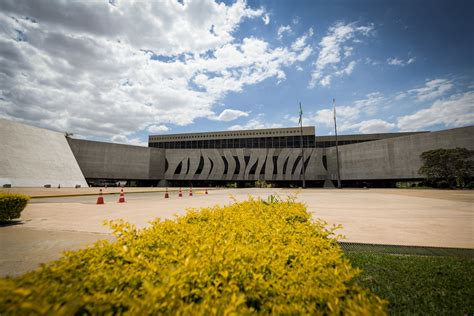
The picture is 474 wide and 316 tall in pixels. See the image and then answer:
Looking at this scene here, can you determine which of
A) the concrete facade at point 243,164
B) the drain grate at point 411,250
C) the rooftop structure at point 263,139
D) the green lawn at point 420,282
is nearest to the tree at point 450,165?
the concrete facade at point 243,164

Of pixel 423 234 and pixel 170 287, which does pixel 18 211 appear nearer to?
pixel 170 287

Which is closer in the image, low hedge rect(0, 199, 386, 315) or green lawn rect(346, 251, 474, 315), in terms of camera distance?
low hedge rect(0, 199, 386, 315)

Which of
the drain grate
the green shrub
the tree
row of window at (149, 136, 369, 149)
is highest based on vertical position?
row of window at (149, 136, 369, 149)

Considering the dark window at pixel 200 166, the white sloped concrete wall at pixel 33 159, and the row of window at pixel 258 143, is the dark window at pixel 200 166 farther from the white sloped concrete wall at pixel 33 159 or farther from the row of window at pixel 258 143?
the white sloped concrete wall at pixel 33 159

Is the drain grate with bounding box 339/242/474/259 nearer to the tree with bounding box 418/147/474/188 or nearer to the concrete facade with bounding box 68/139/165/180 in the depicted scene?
the tree with bounding box 418/147/474/188

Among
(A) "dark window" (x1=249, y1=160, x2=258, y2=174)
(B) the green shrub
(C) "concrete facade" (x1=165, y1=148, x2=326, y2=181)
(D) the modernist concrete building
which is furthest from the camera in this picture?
(A) "dark window" (x1=249, y1=160, x2=258, y2=174)

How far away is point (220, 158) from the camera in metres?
54.4

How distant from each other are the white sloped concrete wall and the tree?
51295 mm

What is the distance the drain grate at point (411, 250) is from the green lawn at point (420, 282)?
0.99ft

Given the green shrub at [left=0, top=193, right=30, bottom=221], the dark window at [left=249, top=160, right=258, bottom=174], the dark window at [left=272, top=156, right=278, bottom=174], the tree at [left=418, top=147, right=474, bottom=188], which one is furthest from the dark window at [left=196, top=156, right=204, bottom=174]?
the green shrub at [left=0, top=193, right=30, bottom=221]

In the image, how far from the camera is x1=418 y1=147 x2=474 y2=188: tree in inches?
1051

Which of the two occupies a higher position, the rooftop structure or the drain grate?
the rooftop structure

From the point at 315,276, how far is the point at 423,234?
531cm

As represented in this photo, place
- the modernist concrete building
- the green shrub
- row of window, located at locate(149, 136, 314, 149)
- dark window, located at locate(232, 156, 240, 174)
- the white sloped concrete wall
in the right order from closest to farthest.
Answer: the green shrub → the white sloped concrete wall → the modernist concrete building → dark window, located at locate(232, 156, 240, 174) → row of window, located at locate(149, 136, 314, 149)
